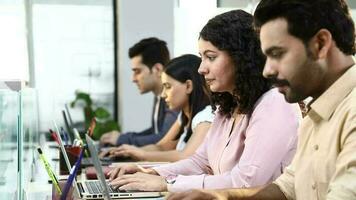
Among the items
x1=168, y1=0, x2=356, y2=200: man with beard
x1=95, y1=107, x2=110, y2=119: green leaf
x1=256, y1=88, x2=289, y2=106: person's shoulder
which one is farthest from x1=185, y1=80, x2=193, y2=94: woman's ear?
x1=95, y1=107, x2=110, y2=119: green leaf

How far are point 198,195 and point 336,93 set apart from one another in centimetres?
42

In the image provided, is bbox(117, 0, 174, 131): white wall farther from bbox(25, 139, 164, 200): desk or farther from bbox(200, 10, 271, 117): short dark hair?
bbox(200, 10, 271, 117): short dark hair

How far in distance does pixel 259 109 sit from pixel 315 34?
2.03 ft

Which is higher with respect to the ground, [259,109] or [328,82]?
[328,82]

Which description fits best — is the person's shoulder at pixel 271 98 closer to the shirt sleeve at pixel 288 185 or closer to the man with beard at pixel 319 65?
the shirt sleeve at pixel 288 185

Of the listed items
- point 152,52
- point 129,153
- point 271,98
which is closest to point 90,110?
point 152,52

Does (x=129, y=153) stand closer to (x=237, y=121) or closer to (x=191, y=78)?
(x=191, y=78)

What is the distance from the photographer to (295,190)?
161 cm

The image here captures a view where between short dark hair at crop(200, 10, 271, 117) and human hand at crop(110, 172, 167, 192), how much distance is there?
1.22ft

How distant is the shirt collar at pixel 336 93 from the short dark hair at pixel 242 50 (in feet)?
2.01

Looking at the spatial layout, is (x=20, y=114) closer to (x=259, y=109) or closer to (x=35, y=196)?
(x=35, y=196)

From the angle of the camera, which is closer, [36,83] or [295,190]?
[295,190]

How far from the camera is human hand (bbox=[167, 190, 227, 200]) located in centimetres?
153

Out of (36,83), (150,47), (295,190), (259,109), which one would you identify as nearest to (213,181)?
(259,109)
